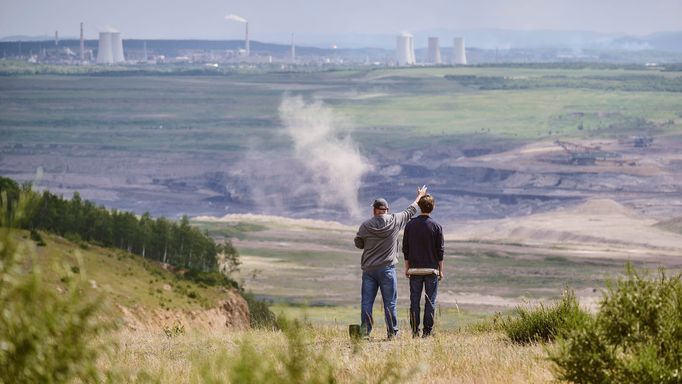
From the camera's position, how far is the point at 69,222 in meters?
128

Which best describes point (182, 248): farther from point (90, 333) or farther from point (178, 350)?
point (90, 333)

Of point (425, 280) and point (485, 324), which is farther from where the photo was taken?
point (485, 324)

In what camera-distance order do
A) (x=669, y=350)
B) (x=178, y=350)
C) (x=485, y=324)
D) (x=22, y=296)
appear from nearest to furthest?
1. (x=22, y=296)
2. (x=669, y=350)
3. (x=178, y=350)
4. (x=485, y=324)

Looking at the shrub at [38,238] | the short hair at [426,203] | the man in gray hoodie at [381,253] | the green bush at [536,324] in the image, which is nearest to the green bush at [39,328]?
the green bush at [536,324]

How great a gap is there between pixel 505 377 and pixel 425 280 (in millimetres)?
5700

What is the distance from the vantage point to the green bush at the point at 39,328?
8922 millimetres

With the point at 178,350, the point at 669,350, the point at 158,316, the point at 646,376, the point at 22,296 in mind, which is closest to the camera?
the point at 22,296

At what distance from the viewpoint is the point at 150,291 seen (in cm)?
10800

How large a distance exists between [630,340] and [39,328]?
5145 mm

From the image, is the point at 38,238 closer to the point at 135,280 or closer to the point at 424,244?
the point at 135,280

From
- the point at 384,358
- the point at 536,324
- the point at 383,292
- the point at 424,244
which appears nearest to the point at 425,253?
the point at 424,244

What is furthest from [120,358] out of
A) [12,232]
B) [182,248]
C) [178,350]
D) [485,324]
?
[182,248]

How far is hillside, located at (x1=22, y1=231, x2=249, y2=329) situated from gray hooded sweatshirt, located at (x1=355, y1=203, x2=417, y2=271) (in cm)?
6951

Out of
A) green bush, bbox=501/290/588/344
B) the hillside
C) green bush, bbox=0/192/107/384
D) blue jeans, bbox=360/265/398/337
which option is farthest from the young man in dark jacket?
the hillside
